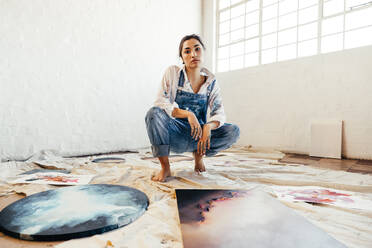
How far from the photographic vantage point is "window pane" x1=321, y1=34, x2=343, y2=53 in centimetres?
278

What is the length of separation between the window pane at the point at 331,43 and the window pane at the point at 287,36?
41 centimetres

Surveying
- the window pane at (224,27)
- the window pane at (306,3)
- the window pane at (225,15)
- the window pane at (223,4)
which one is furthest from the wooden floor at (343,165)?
the window pane at (223,4)

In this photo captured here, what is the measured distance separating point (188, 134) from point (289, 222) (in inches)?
35.1

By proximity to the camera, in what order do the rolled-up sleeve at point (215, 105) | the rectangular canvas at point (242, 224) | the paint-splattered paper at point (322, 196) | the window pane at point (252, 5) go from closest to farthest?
the rectangular canvas at point (242, 224), the paint-splattered paper at point (322, 196), the rolled-up sleeve at point (215, 105), the window pane at point (252, 5)

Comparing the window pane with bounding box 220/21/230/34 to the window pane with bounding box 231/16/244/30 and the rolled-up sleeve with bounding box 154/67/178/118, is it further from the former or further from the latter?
the rolled-up sleeve with bounding box 154/67/178/118

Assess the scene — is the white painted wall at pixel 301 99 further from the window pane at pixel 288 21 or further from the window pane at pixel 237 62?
the window pane at pixel 288 21

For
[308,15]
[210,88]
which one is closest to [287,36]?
[308,15]

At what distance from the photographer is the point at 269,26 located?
341 cm

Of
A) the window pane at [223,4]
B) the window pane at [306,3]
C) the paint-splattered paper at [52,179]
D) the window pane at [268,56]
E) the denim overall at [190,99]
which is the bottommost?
the paint-splattered paper at [52,179]

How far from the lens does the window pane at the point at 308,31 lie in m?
2.97

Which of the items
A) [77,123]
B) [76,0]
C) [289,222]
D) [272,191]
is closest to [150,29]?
[76,0]

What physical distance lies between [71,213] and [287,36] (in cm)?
354

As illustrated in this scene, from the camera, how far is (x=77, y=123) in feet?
8.62

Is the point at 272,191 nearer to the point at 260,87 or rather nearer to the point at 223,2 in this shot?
the point at 260,87
